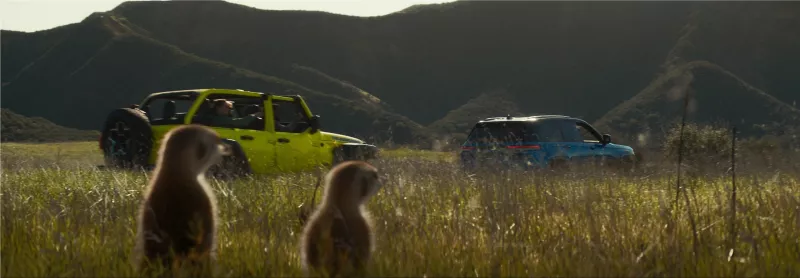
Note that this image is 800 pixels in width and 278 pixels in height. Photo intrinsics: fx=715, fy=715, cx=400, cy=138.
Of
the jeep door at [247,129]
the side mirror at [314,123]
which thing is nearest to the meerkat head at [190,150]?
the jeep door at [247,129]

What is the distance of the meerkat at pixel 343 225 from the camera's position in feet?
10.7

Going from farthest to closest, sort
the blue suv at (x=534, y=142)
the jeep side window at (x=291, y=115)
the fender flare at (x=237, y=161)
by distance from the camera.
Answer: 1. the blue suv at (x=534, y=142)
2. the jeep side window at (x=291, y=115)
3. the fender flare at (x=237, y=161)

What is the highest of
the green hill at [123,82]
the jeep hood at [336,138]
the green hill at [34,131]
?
the green hill at [123,82]

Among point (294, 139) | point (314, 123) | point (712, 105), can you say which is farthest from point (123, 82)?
point (294, 139)

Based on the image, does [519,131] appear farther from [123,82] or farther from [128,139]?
[123,82]

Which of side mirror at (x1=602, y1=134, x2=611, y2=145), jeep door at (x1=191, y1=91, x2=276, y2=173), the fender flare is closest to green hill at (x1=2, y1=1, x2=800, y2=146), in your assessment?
side mirror at (x1=602, y1=134, x2=611, y2=145)

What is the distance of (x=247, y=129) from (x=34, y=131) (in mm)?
85652

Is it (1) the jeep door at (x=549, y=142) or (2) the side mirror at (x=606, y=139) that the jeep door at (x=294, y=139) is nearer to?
(1) the jeep door at (x=549, y=142)

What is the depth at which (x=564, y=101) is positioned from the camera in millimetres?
120312

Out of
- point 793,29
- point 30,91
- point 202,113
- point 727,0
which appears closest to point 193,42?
point 30,91

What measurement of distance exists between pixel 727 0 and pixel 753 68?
20.5m

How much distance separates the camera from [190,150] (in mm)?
3424

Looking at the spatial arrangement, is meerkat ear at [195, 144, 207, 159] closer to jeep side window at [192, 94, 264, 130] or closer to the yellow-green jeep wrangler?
the yellow-green jeep wrangler

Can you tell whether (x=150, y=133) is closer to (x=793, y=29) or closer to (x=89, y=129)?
(x=89, y=129)
